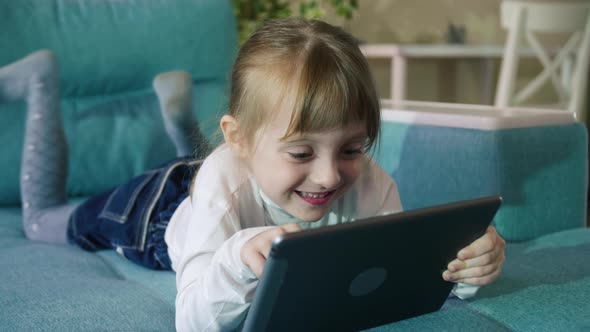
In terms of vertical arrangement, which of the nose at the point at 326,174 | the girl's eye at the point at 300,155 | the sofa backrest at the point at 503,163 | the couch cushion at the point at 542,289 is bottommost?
the couch cushion at the point at 542,289

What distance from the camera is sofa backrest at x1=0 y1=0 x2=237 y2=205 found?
1604mm

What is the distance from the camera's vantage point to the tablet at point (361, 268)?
2.20 feet

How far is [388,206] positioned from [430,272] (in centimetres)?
25

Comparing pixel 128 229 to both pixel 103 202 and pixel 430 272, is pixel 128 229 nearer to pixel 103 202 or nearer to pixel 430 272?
pixel 103 202

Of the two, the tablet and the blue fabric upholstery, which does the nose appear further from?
the blue fabric upholstery

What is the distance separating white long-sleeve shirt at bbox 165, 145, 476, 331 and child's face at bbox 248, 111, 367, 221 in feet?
0.20

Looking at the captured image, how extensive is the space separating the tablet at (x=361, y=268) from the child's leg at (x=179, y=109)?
0.80 m

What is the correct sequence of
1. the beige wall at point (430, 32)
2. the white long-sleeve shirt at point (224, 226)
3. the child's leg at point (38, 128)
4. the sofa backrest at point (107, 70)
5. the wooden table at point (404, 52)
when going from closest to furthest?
1. the white long-sleeve shirt at point (224, 226)
2. the child's leg at point (38, 128)
3. the sofa backrest at point (107, 70)
4. the wooden table at point (404, 52)
5. the beige wall at point (430, 32)

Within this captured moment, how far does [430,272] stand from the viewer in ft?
2.71

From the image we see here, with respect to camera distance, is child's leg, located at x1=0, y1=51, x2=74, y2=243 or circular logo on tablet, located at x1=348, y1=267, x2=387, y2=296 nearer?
circular logo on tablet, located at x1=348, y1=267, x2=387, y2=296

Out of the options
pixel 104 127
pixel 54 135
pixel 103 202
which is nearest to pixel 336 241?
pixel 103 202

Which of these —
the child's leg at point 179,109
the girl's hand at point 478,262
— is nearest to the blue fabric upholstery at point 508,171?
the girl's hand at point 478,262

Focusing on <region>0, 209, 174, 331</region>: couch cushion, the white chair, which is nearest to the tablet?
<region>0, 209, 174, 331</region>: couch cushion

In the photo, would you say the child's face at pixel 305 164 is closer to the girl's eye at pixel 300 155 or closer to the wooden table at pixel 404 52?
the girl's eye at pixel 300 155
